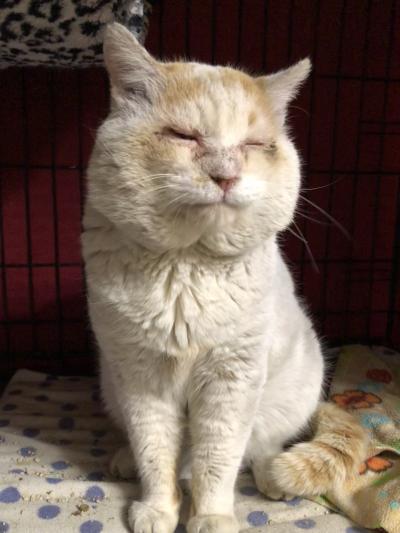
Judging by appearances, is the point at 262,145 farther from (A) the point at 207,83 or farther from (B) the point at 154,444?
(B) the point at 154,444

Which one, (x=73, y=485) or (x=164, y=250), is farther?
(x=73, y=485)

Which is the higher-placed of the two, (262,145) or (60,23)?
(60,23)

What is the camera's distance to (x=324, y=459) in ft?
3.52

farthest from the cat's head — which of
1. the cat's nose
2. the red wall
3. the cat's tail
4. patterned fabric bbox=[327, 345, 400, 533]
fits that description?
the red wall

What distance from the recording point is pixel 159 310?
0.91 meters

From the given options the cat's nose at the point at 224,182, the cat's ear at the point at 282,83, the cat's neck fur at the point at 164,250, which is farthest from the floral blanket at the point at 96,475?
the cat's ear at the point at 282,83

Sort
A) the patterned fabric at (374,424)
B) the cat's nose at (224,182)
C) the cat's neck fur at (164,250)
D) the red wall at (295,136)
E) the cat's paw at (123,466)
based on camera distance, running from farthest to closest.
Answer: the red wall at (295,136), the cat's paw at (123,466), the patterned fabric at (374,424), the cat's neck fur at (164,250), the cat's nose at (224,182)

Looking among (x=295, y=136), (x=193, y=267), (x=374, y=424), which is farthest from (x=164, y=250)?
(x=295, y=136)

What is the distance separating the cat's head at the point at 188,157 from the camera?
804 millimetres

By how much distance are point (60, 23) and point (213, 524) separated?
3.26 ft

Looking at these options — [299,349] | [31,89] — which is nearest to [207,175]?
[299,349]

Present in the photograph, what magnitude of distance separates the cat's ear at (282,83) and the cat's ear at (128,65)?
190mm

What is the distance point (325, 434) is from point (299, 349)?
7.5 inches

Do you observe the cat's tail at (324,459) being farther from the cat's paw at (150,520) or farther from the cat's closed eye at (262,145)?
the cat's closed eye at (262,145)
